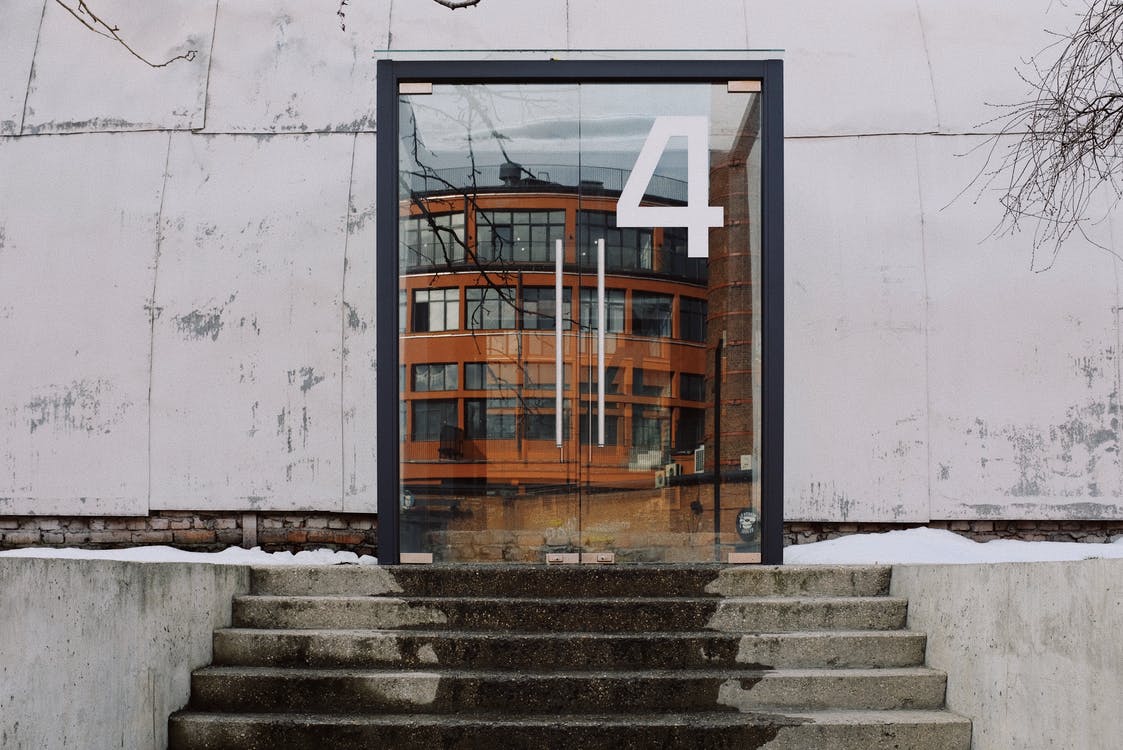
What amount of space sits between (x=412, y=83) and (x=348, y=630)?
9.62 feet

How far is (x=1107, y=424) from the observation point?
675cm

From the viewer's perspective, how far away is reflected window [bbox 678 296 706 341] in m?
5.71

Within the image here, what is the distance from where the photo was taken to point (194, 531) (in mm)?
6953

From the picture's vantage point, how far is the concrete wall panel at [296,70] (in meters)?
7.20

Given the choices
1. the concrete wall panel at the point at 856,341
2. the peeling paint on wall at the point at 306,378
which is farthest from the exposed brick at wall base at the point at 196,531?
the peeling paint on wall at the point at 306,378

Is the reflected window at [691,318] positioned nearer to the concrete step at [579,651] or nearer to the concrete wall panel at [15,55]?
the concrete step at [579,651]

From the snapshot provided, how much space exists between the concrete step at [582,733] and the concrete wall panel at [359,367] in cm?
314

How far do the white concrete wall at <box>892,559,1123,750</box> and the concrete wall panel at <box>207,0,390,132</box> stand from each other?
500 cm

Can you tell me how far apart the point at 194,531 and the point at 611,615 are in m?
3.67

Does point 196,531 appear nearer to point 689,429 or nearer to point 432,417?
point 432,417

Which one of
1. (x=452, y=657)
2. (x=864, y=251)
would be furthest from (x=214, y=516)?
(x=864, y=251)

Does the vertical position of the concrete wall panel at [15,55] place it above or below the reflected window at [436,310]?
above

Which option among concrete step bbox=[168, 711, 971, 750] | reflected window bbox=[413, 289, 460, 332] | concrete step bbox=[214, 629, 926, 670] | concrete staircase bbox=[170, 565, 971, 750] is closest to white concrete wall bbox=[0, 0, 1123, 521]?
reflected window bbox=[413, 289, 460, 332]

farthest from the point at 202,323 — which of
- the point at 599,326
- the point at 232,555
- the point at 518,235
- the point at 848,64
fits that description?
the point at 848,64
